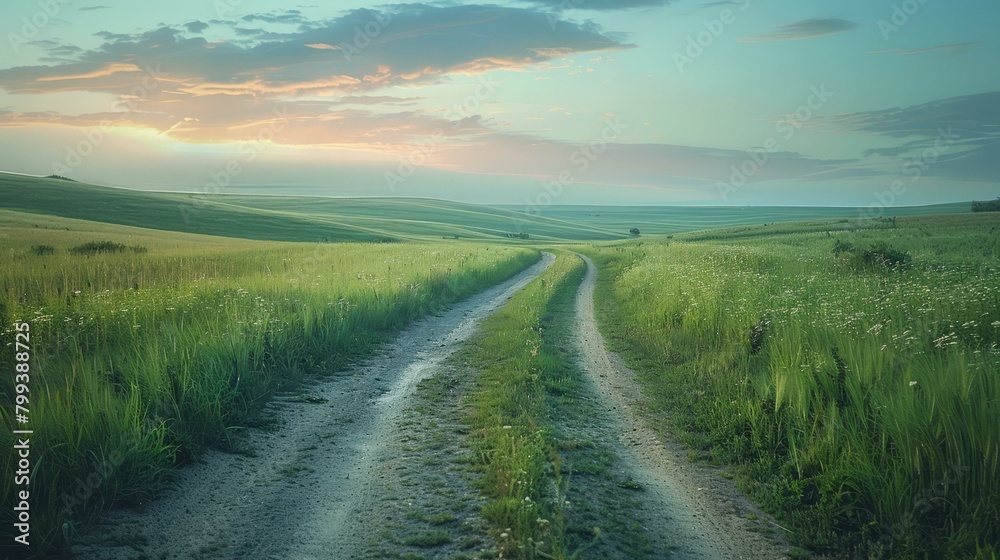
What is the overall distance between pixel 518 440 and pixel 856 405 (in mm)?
3933

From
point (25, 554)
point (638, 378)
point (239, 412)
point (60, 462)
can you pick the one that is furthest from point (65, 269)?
point (638, 378)

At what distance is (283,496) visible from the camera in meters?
5.87

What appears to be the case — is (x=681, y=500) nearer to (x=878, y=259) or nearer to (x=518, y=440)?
(x=518, y=440)

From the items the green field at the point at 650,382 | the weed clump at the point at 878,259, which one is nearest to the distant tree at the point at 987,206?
the weed clump at the point at 878,259

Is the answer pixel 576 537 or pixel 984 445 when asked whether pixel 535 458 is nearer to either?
pixel 576 537

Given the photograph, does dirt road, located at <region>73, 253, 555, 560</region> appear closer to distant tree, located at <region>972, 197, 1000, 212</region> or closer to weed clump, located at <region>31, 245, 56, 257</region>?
weed clump, located at <region>31, 245, 56, 257</region>

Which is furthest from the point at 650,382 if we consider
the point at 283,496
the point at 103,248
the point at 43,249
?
the point at 103,248

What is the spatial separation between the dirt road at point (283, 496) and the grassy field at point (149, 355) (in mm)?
382

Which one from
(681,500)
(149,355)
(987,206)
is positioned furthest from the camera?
(987,206)

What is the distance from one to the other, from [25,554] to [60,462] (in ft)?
3.87

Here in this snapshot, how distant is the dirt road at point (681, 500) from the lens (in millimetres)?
5078

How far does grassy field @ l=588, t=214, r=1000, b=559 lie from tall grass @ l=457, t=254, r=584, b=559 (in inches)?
80.4

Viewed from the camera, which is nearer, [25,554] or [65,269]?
[25,554]

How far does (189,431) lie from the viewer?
23.2 feet
